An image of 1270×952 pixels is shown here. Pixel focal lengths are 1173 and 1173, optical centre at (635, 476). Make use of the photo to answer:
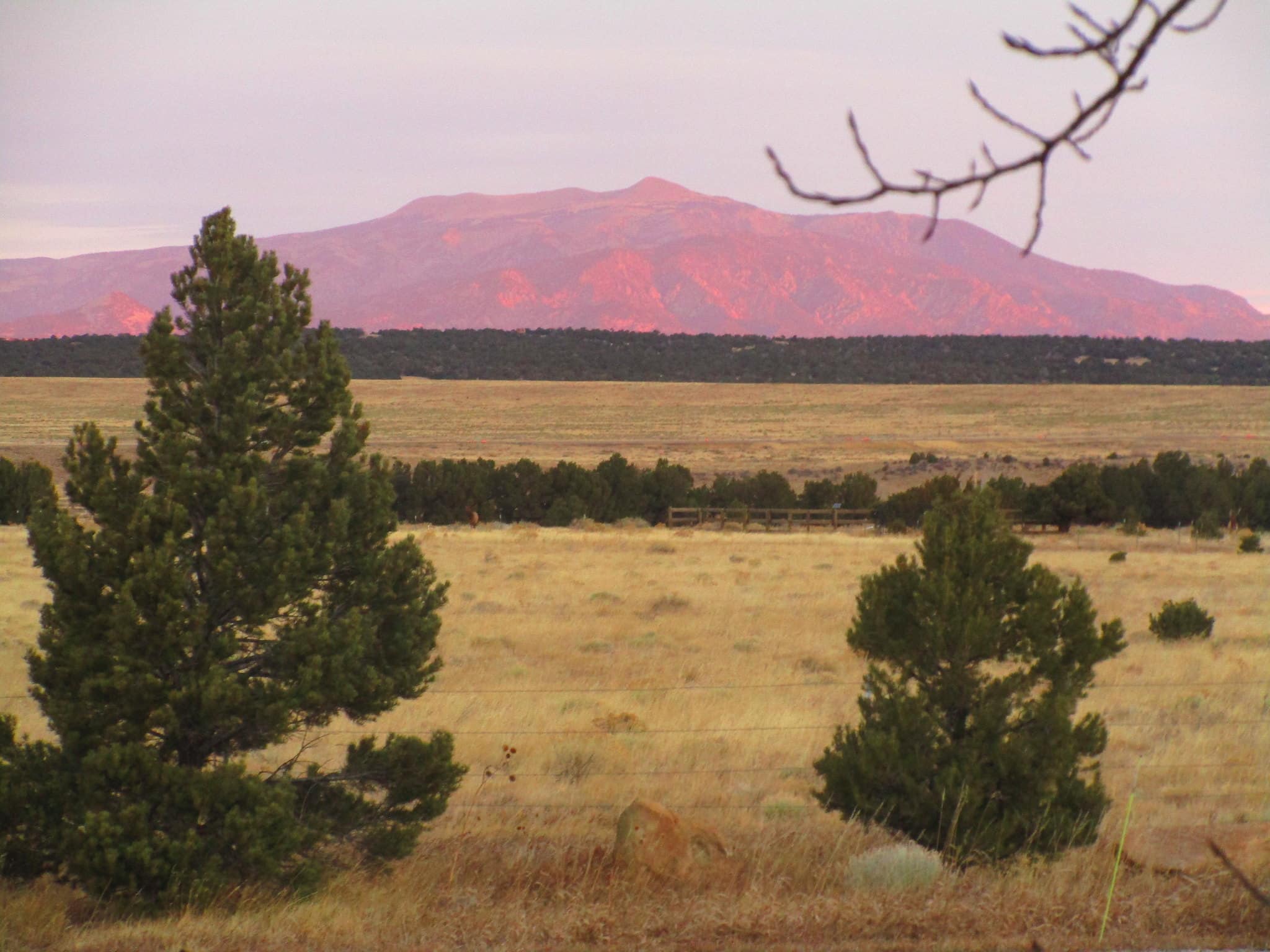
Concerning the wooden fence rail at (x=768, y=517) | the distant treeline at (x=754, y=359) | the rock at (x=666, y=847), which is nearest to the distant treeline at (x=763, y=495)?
the wooden fence rail at (x=768, y=517)

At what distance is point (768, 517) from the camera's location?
36.4 m

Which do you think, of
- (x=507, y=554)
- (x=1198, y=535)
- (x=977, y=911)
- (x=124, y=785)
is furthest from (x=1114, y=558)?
(x=124, y=785)

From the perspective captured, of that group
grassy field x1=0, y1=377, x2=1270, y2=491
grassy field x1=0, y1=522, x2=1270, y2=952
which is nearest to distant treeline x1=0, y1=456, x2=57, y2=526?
grassy field x1=0, y1=522, x2=1270, y2=952

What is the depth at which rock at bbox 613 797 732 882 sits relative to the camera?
19.3 ft

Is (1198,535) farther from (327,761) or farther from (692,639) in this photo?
(327,761)

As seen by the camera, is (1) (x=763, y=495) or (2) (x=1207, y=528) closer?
(2) (x=1207, y=528)

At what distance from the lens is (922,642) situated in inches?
254

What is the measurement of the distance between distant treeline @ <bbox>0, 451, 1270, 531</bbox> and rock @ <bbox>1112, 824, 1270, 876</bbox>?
29307 mm

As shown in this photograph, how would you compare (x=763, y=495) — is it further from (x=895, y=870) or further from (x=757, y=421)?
(x=895, y=870)

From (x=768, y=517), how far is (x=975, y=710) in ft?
99.3

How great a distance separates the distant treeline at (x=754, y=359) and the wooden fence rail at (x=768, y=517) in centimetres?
6158

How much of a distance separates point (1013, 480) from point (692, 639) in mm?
25909

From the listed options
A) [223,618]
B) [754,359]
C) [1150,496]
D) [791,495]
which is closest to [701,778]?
[223,618]

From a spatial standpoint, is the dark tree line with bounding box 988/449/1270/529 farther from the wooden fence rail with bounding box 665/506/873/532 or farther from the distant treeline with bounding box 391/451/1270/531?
the wooden fence rail with bounding box 665/506/873/532
